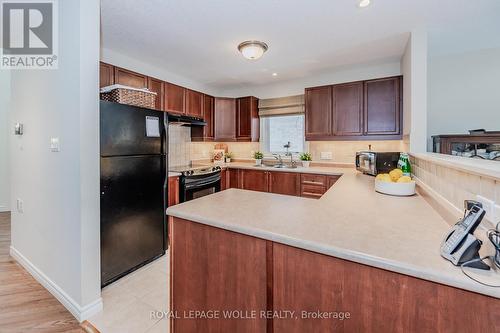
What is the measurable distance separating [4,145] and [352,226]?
555 centimetres

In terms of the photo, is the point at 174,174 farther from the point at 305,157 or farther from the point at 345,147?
the point at 345,147

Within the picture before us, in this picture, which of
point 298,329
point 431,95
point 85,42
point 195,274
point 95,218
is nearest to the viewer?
point 298,329

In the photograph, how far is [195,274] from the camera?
1112mm

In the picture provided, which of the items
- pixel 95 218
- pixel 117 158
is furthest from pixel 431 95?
pixel 95 218

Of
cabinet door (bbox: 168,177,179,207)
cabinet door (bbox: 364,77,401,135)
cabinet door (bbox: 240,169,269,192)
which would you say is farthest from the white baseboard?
cabinet door (bbox: 364,77,401,135)

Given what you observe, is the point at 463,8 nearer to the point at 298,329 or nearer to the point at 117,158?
the point at 298,329

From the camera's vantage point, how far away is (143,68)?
126 inches

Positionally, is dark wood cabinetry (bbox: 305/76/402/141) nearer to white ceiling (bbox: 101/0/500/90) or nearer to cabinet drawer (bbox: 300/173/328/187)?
white ceiling (bbox: 101/0/500/90)

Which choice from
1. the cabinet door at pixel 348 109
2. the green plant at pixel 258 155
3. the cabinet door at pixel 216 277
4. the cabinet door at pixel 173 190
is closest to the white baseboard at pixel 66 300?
the cabinet door at pixel 216 277

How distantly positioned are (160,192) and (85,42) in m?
1.40

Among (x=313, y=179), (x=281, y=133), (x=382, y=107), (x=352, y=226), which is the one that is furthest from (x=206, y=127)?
(x=352, y=226)

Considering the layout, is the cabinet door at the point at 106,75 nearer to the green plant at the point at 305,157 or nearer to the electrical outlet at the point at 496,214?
the green plant at the point at 305,157

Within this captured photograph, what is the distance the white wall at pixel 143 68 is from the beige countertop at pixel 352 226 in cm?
252

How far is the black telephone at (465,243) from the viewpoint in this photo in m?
0.65
